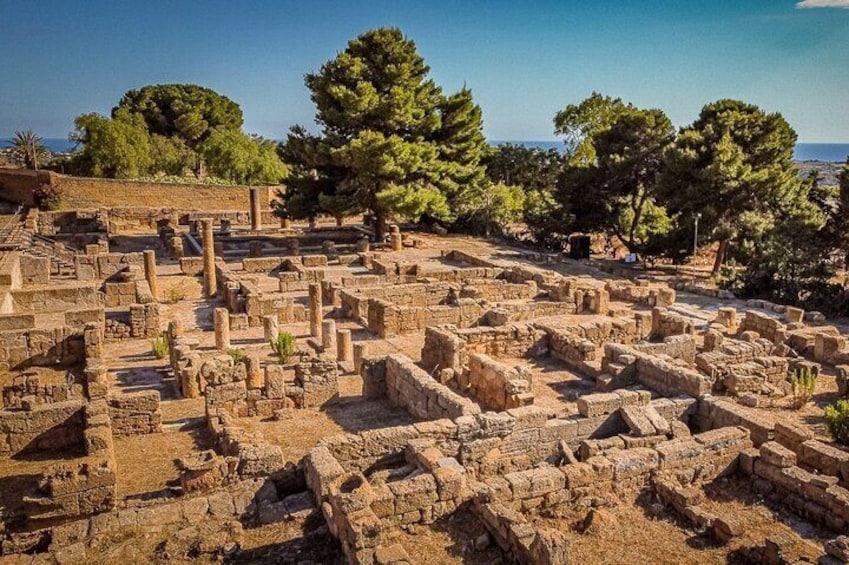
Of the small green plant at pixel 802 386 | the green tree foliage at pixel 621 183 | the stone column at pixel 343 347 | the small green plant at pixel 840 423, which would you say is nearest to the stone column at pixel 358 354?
the stone column at pixel 343 347

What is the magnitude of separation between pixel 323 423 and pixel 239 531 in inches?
197

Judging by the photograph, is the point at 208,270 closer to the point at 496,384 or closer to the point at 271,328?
the point at 271,328

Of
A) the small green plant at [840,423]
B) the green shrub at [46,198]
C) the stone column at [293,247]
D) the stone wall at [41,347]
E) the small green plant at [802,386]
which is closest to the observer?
the small green plant at [840,423]

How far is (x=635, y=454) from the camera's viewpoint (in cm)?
1029

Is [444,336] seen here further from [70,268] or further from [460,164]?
[460,164]

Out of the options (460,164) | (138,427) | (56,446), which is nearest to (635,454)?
(138,427)

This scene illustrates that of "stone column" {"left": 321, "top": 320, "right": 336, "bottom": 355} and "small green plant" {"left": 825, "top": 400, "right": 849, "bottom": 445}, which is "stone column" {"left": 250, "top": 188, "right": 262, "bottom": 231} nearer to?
"stone column" {"left": 321, "top": 320, "right": 336, "bottom": 355}

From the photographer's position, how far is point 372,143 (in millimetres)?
35250

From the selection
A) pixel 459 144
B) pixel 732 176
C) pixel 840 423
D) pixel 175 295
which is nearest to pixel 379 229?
pixel 459 144

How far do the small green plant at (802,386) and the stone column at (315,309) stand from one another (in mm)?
12474

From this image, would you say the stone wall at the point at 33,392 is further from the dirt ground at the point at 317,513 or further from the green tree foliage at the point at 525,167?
the green tree foliage at the point at 525,167

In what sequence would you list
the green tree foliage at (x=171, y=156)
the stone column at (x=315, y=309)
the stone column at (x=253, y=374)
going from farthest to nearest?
1. the green tree foliage at (x=171, y=156)
2. the stone column at (x=315, y=309)
3. the stone column at (x=253, y=374)

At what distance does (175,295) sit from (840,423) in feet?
70.6

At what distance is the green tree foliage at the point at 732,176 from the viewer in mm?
29891
